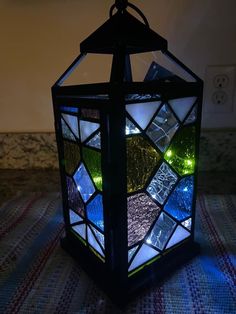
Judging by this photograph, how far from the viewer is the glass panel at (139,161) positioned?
0.34 m

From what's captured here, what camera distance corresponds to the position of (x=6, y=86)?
886 millimetres

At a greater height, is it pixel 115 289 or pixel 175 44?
pixel 175 44

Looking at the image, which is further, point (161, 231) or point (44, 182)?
point (44, 182)

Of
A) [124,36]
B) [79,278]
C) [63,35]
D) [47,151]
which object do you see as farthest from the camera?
[47,151]

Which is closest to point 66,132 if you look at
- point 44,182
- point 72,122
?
point 72,122

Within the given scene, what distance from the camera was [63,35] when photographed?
81 centimetres

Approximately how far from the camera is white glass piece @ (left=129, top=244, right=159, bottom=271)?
1.28 ft

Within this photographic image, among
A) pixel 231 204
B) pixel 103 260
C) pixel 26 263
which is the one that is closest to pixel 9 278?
pixel 26 263

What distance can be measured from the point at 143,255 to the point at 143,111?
0.24 metres

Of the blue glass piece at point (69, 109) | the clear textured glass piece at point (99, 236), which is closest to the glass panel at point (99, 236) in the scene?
the clear textured glass piece at point (99, 236)

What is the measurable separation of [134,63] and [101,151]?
0.57 m

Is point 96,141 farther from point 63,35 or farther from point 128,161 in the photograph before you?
point 63,35

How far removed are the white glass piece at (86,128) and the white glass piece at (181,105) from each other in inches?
4.8

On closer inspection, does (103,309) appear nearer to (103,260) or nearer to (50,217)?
(103,260)
